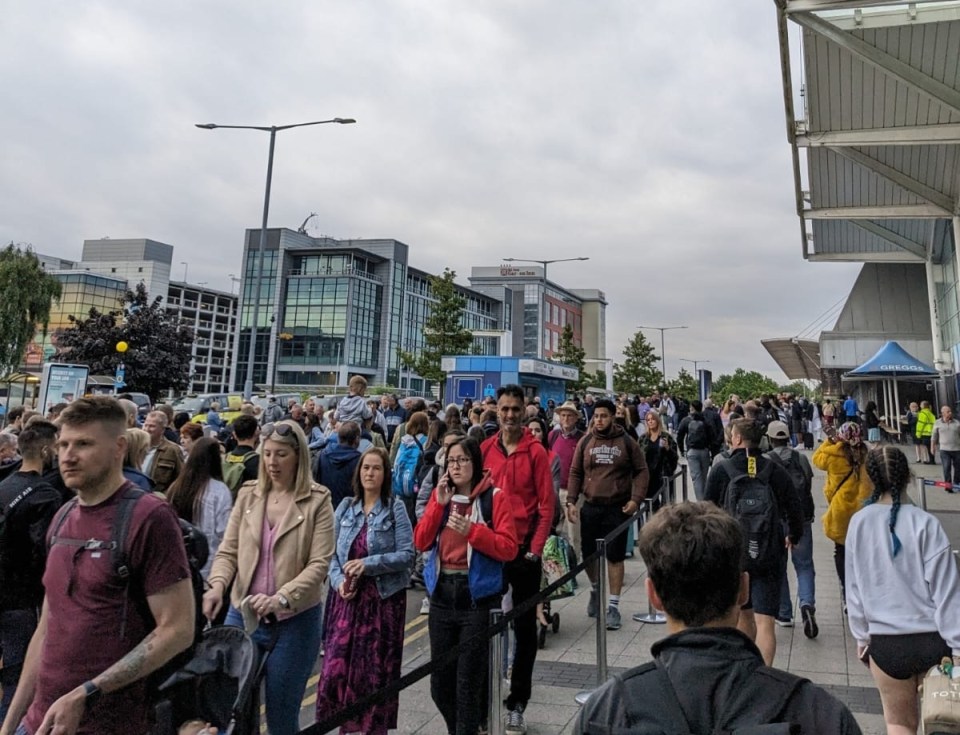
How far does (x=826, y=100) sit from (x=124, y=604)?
67.3ft

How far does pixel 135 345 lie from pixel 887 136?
36.5 m

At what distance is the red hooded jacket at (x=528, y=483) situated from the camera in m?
4.92

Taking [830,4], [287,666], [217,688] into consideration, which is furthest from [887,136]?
[217,688]

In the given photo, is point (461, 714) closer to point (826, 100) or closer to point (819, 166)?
point (826, 100)

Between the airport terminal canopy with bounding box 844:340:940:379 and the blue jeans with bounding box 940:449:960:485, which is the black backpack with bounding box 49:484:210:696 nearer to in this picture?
the blue jeans with bounding box 940:449:960:485

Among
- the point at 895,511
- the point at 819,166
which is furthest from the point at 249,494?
the point at 819,166

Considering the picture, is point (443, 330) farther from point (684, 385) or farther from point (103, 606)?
point (684, 385)

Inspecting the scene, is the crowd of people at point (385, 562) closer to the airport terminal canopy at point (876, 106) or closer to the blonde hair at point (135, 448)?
the blonde hair at point (135, 448)

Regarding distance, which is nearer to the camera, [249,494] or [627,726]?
[627,726]

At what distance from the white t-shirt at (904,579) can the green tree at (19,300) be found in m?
52.9

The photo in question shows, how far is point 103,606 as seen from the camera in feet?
7.75

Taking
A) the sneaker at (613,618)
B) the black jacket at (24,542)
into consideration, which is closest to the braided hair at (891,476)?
the sneaker at (613,618)

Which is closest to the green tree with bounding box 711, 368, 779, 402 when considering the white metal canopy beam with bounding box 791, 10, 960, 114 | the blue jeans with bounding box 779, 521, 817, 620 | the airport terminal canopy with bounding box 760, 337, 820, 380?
the airport terminal canopy with bounding box 760, 337, 820, 380

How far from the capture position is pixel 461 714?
3703 mm
